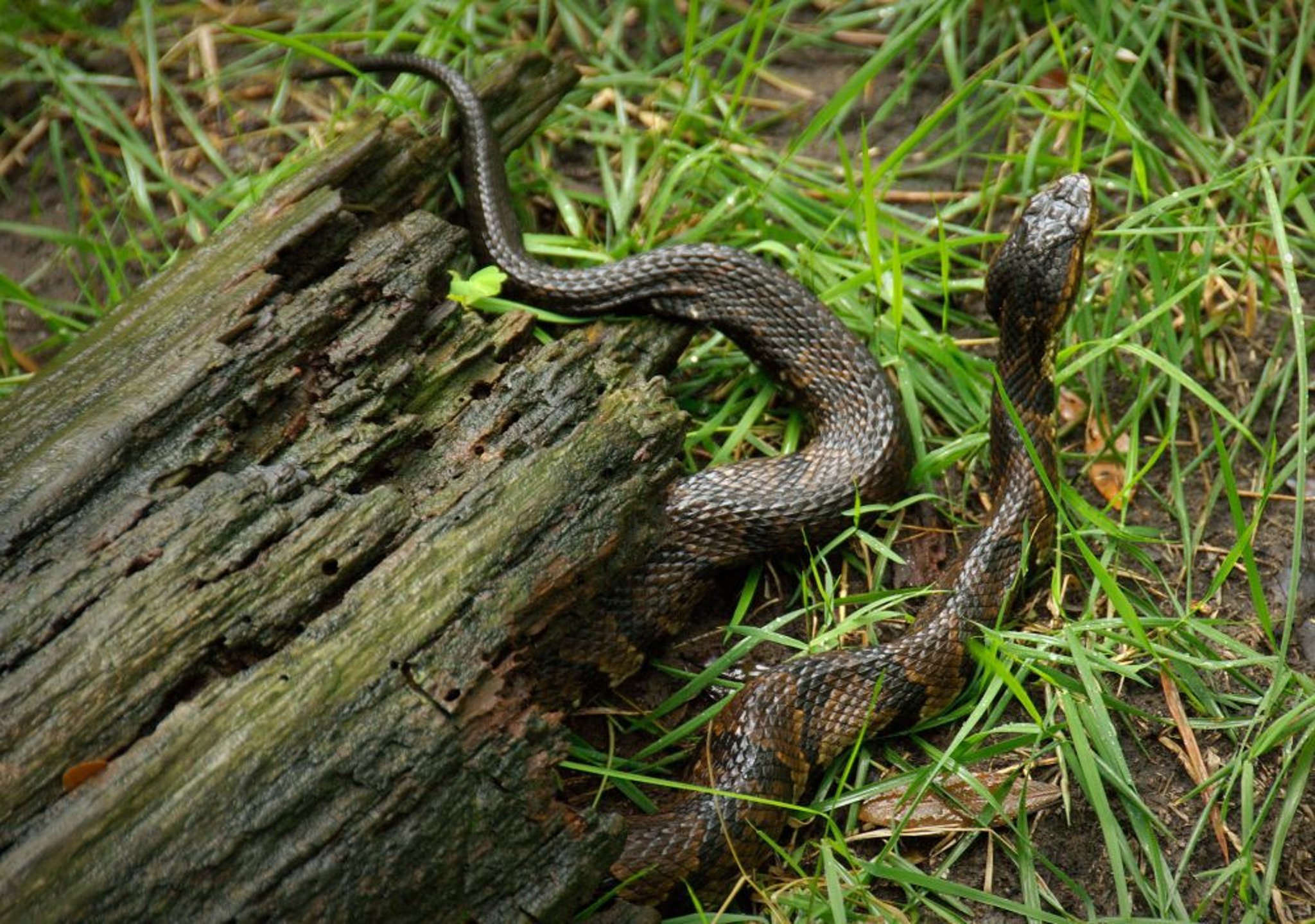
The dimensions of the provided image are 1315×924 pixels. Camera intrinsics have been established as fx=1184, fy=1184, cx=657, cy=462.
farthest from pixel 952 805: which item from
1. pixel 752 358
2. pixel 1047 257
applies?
pixel 1047 257

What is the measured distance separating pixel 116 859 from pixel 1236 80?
5262 millimetres

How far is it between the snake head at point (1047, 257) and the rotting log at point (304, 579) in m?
1.42

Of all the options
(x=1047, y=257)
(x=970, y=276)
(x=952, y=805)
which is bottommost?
(x=952, y=805)

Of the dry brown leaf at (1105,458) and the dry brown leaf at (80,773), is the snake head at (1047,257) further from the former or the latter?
the dry brown leaf at (80,773)

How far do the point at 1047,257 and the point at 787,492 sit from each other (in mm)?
1293

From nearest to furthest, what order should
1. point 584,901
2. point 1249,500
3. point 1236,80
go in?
1. point 584,901
2. point 1249,500
3. point 1236,80

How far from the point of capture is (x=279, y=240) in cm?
402

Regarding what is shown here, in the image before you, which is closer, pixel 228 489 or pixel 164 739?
pixel 164 739

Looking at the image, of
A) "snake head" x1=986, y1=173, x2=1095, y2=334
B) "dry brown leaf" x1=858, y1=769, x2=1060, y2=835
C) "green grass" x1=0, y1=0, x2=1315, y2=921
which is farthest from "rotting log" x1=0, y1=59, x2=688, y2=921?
"snake head" x1=986, y1=173, x2=1095, y2=334

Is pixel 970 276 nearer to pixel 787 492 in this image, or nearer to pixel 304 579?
pixel 787 492

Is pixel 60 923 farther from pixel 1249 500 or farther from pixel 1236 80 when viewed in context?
pixel 1236 80

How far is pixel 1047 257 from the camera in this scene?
4.32 meters

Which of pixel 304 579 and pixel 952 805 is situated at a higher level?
pixel 304 579

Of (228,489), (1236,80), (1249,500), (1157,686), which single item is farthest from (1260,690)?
(228,489)
